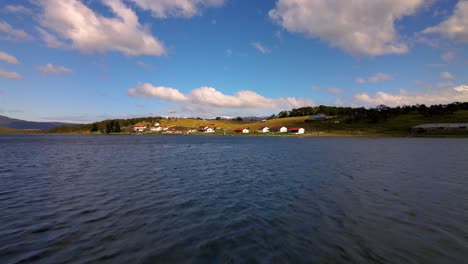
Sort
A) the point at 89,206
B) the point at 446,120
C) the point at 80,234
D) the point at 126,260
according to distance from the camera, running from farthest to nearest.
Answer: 1. the point at 446,120
2. the point at 89,206
3. the point at 80,234
4. the point at 126,260

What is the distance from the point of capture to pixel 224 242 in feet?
39.5

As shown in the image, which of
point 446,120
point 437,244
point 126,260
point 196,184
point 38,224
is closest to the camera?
point 126,260

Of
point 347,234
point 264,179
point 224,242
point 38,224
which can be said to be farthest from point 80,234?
point 264,179

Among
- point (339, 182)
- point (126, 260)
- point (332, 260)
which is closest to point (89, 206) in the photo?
point (126, 260)

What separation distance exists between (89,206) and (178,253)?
1009cm

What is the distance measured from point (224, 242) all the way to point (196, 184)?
1386 centimetres

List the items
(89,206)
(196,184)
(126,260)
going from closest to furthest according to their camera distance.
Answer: (126,260) → (89,206) → (196,184)

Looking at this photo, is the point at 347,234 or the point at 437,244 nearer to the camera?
the point at 437,244

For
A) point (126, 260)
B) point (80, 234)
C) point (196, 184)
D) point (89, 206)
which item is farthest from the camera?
point (196, 184)

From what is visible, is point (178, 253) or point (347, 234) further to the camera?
point (347, 234)

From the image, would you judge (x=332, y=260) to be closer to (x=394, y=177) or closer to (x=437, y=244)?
(x=437, y=244)

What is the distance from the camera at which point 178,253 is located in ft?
35.8

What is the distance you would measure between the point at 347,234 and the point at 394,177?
67.2ft

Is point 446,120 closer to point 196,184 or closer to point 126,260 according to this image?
point 196,184
